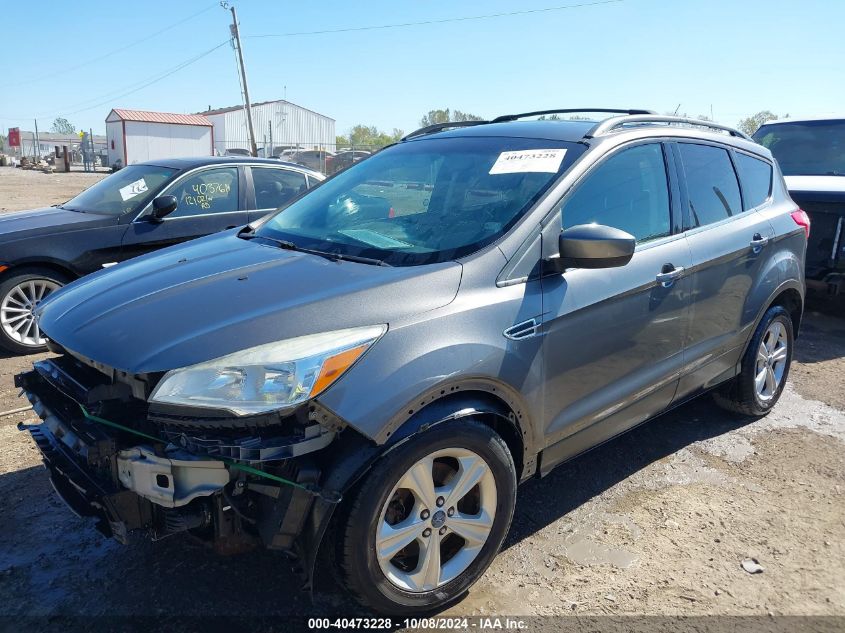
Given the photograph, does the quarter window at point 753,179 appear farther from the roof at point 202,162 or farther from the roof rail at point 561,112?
the roof at point 202,162

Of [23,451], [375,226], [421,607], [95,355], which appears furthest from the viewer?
[23,451]

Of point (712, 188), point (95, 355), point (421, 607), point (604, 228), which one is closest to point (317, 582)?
point (421, 607)

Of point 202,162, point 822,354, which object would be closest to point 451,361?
point 202,162

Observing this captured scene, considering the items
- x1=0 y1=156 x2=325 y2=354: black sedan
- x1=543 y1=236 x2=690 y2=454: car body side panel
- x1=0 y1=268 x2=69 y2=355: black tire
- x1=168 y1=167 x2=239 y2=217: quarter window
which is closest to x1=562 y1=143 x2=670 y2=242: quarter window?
x1=543 y1=236 x2=690 y2=454: car body side panel

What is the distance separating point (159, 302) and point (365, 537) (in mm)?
1163

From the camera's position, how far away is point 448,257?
270 centimetres

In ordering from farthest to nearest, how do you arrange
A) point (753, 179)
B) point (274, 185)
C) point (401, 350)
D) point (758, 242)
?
point (274, 185) < point (753, 179) < point (758, 242) < point (401, 350)

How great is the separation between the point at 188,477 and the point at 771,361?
12.8 ft

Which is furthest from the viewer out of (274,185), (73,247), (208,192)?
(274,185)

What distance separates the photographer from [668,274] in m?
3.31

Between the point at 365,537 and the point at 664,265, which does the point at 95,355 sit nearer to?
the point at 365,537

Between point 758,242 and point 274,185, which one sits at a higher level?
point 274,185

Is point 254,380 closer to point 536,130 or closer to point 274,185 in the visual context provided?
point 536,130

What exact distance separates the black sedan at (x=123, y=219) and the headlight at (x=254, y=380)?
3.69m
